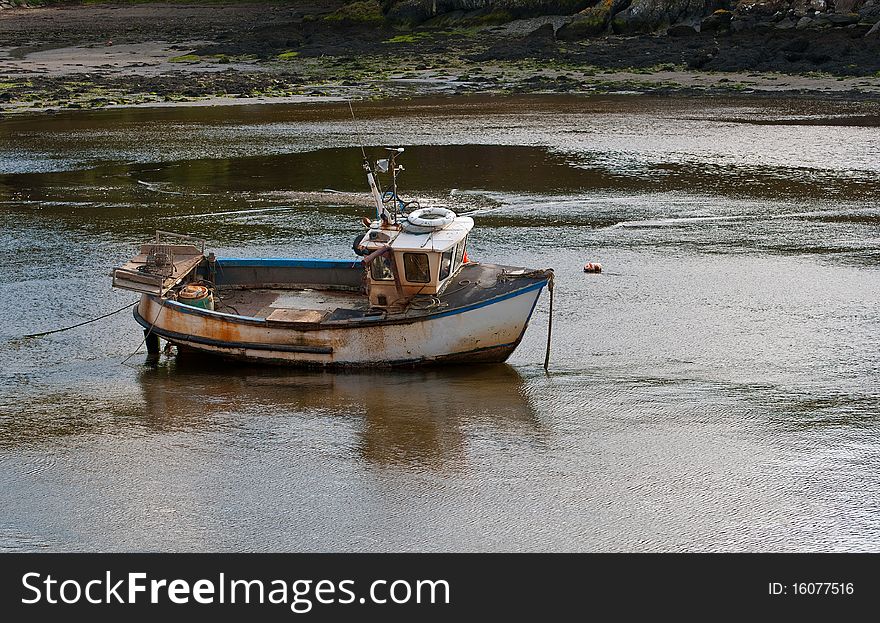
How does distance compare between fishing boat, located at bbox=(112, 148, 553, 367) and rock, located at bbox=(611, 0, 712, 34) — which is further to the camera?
rock, located at bbox=(611, 0, 712, 34)

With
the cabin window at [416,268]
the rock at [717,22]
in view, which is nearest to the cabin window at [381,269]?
the cabin window at [416,268]

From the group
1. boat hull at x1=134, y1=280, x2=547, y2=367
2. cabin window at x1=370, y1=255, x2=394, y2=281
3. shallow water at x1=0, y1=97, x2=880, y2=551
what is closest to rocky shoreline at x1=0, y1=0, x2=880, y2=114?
shallow water at x1=0, y1=97, x2=880, y2=551

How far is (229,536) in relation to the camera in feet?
37.3

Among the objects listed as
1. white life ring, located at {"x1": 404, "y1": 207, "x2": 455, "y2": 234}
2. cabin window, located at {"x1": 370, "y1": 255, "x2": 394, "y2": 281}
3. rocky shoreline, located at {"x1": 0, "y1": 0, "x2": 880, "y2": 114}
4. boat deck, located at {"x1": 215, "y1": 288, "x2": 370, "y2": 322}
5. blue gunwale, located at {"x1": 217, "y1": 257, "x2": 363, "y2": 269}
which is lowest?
rocky shoreline, located at {"x1": 0, "y1": 0, "x2": 880, "y2": 114}

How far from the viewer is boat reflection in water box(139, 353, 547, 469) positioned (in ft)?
45.3

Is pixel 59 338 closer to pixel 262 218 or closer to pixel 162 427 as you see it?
pixel 162 427

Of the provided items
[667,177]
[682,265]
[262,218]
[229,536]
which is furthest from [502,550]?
[667,177]

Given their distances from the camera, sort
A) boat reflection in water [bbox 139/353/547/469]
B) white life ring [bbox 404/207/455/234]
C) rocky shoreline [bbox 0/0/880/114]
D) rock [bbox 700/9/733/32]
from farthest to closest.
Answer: rock [bbox 700/9/733/32]
rocky shoreline [bbox 0/0/880/114]
white life ring [bbox 404/207/455/234]
boat reflection in water [bbox 139/353/547/469]

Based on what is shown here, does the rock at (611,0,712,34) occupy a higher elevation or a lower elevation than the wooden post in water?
higher

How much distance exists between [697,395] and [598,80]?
38.0 m

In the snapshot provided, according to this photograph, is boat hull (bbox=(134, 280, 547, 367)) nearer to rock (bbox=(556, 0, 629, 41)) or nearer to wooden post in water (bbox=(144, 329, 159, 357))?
wooden post in water (bbox=(144, 329, 159, 357))

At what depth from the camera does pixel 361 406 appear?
48.7 feet

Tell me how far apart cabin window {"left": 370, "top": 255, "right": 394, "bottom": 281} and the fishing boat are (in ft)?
0.05

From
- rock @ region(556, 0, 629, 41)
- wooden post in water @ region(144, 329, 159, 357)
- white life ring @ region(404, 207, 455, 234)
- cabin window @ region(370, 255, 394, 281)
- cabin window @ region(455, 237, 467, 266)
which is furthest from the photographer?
rock @ region(556, 0, 629, 41)
